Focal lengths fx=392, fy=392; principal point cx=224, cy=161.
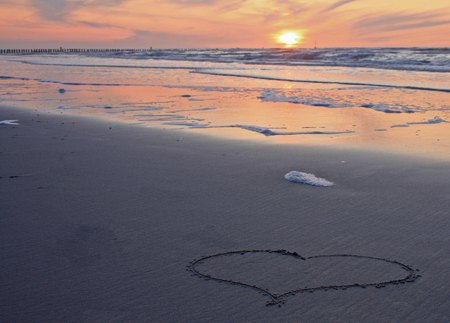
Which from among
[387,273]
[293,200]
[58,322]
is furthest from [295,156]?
[58,322]

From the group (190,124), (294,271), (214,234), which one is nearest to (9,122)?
(190,124)

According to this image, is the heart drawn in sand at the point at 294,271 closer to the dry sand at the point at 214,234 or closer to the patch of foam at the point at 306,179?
the dry sand at the point at 214,234

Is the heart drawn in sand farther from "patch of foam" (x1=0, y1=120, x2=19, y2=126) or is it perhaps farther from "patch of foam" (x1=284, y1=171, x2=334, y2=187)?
"patch of foam" (x1=0, y1=120, x2=19, y2=126)

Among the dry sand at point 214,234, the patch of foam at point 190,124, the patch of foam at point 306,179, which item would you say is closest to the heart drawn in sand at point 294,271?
the dry sand at point 214,234

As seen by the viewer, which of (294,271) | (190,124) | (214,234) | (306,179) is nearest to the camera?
(294,271)

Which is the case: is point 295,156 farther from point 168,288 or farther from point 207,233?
point 168,288

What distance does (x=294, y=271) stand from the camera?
210cm

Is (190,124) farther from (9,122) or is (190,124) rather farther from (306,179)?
(306,179)

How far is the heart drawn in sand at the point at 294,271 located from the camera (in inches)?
77.8

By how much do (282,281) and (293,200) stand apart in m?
1.18

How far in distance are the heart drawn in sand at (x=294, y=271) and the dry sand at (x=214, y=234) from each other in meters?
0.01

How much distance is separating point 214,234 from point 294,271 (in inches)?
24.4

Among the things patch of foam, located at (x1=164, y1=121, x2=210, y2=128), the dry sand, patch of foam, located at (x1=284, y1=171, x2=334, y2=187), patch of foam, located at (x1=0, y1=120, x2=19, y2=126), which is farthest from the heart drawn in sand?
patch of foam, located at (x1=0, y1=120, x2=19, y2=126)

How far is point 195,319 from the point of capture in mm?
1745
